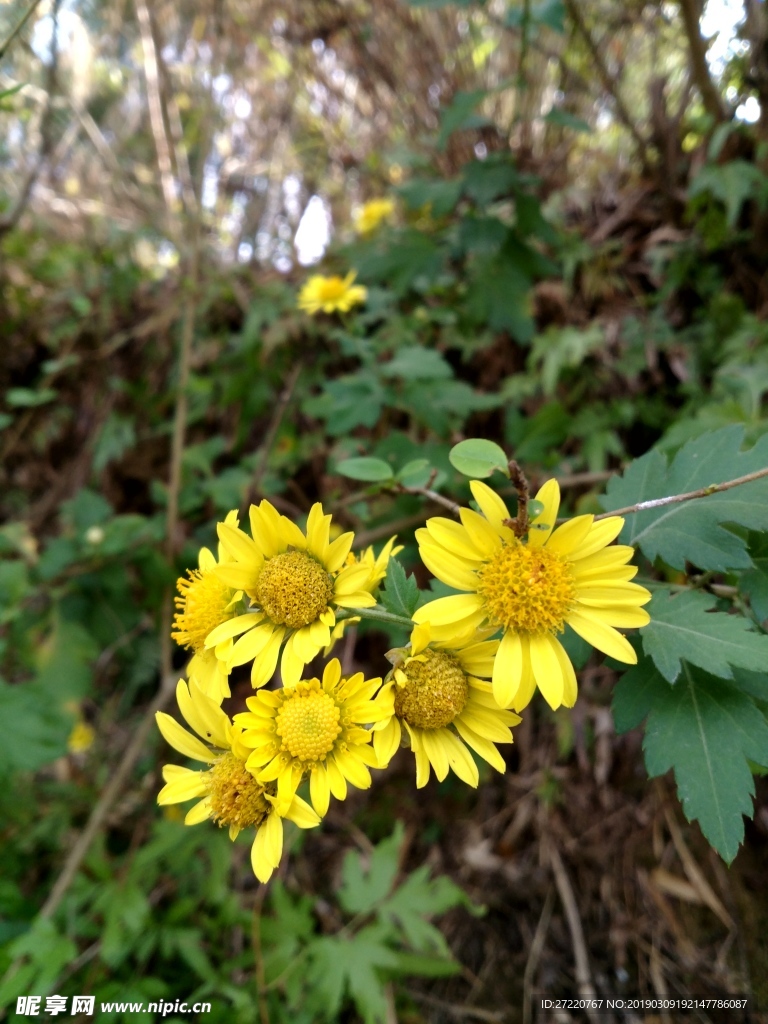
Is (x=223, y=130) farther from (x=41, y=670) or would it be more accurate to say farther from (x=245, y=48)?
(x=41, y=670)

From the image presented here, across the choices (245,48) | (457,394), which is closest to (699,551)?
(457,394)

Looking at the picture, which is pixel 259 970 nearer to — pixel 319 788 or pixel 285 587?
pixel 319 788

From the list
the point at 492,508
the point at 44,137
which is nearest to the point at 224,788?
the point at 492,508

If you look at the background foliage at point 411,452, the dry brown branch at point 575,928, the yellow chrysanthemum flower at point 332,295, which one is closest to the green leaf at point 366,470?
the background foliage at point 411,452

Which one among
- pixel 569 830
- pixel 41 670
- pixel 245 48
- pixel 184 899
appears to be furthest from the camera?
pixel 245 48

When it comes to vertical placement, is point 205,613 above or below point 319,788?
above

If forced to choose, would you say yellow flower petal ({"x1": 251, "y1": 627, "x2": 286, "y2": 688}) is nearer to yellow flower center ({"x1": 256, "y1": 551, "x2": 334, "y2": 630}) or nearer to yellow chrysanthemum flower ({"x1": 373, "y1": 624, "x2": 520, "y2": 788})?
yellow flower center ({"x1": 256, "y1": 551, "x2": 334, "y2": 630})

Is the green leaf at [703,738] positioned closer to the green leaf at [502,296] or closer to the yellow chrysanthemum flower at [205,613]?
the yellow chrysanthemum flower at [205,613]
